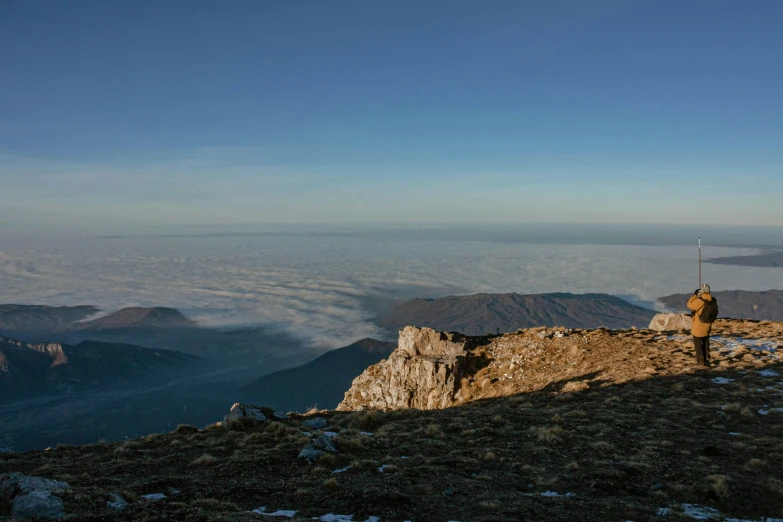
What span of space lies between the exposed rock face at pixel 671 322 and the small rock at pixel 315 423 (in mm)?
24392

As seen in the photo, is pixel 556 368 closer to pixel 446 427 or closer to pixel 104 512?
pixel 446 427

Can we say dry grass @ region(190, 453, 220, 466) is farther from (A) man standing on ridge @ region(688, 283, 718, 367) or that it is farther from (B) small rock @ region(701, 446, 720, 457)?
(A) man standing on ridge @ region(688, 283, 718, 367)

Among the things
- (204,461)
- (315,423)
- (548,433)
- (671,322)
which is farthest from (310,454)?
(671,322)

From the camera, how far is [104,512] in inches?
284

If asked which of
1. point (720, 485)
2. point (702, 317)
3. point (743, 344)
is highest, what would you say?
point (702, 317)

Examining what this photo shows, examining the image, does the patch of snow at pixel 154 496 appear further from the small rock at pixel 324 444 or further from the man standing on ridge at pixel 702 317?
the man standing on ridge at pixel 702 317

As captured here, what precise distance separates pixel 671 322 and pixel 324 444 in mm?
28259

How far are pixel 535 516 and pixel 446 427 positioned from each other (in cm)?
735

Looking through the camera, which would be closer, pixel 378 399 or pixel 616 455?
pixel 616 455

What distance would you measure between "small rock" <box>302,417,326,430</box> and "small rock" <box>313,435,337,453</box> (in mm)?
3389

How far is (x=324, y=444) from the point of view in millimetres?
12469

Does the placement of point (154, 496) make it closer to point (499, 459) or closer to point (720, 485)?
point (499, 459)

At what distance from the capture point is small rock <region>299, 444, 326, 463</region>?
38.4 feet

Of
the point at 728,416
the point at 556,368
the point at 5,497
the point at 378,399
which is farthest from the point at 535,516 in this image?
the point at 378,399
